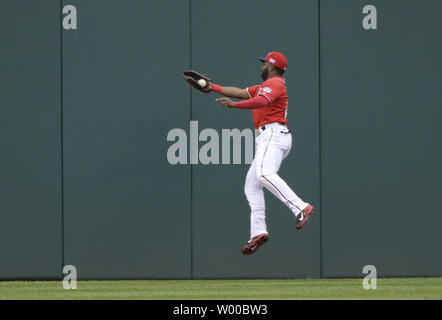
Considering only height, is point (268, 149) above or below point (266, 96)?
below

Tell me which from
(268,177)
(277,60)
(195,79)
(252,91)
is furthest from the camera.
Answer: (252,91)

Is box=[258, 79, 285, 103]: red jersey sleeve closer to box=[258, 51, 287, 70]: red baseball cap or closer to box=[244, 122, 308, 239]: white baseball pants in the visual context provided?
box=[258, 51, 287, 70]: red baseball cap

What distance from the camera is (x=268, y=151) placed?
1015cm

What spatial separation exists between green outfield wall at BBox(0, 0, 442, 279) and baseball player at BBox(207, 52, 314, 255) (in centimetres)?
116

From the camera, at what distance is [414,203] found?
1169 centimetres

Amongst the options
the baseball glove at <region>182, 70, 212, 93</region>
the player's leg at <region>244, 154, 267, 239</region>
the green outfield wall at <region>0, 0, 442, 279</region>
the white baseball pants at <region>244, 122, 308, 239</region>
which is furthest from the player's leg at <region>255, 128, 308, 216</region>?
the green outfield wall at <region>0, 0, 442, 279</region>

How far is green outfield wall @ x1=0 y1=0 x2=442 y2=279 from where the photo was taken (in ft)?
37.9

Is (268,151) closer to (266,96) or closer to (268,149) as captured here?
(268,149)

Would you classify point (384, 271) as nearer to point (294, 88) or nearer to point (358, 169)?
point (358, 169)

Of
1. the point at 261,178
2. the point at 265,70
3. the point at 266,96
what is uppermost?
the point at 265,70

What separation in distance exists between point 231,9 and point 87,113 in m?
2.17

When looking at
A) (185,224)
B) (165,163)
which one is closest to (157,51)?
(165,163)

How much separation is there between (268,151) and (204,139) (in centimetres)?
163

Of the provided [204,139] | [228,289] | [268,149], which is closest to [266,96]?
[268,149]
